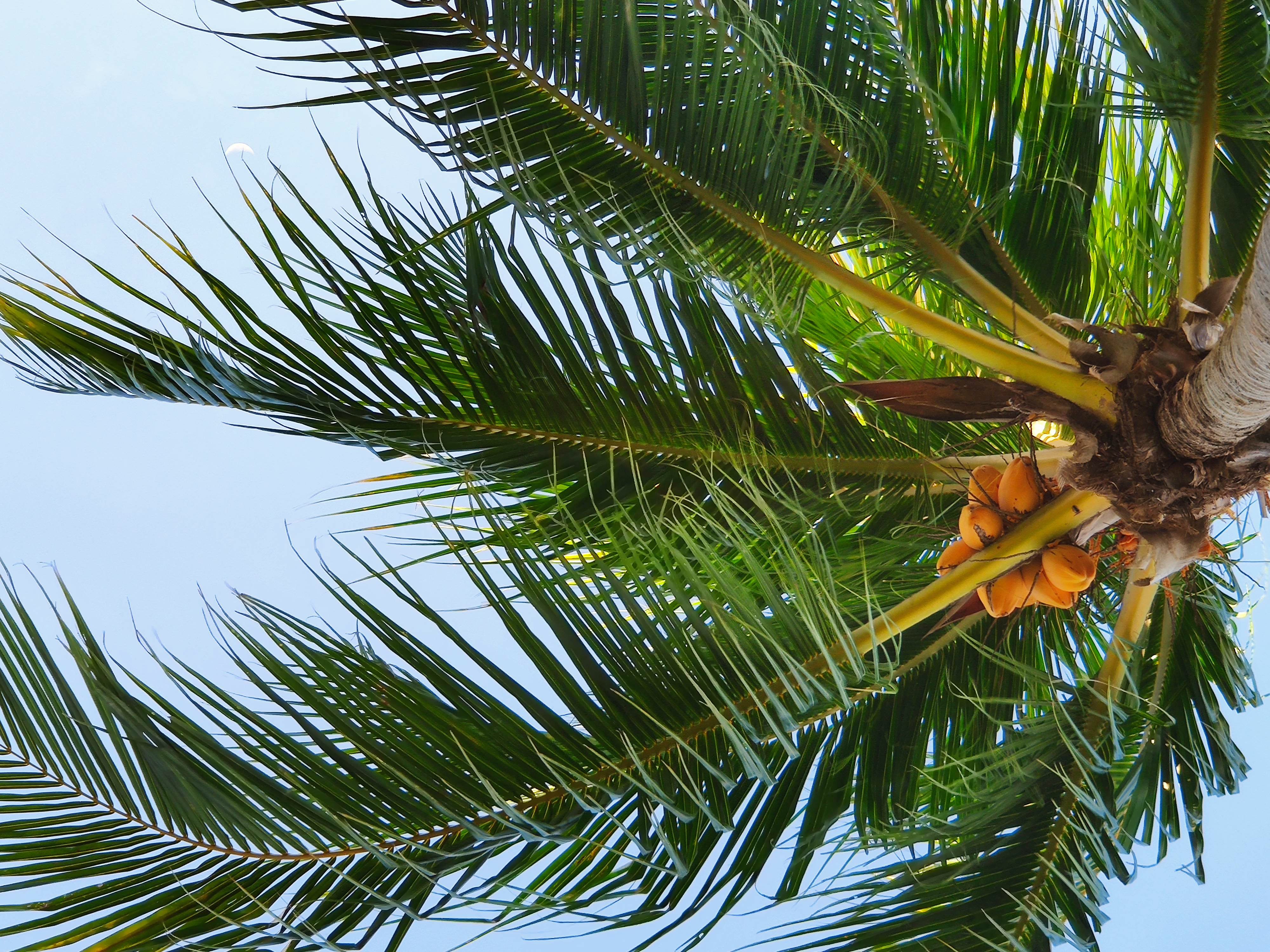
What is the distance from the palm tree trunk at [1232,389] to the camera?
126 centimetres

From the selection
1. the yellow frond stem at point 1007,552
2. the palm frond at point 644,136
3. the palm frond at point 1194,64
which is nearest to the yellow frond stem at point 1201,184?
the palm frond at point 1194,64

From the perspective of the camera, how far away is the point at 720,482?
2006 millimetres

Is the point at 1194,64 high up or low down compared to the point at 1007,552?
up

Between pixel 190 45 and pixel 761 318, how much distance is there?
9022mm

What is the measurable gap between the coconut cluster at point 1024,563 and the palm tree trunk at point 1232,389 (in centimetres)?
25

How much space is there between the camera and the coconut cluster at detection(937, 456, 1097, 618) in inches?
73.9

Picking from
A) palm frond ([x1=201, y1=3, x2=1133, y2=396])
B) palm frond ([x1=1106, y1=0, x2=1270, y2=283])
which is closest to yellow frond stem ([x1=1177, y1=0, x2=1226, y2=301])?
palm frond ([x1=1106, y1=0, x2=1270, y2=283])

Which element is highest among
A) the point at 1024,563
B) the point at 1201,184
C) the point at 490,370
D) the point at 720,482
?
the point at 1201,184

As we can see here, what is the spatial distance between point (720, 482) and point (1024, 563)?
0.55 meters

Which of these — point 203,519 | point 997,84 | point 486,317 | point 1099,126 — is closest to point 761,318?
point 486,317

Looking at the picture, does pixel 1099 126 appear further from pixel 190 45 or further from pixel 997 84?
pixel 190 45

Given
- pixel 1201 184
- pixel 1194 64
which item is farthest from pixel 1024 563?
pixel 1194 64

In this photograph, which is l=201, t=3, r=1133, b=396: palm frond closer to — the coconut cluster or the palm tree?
the palm tree

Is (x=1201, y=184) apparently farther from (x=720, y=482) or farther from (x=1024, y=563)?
(x=720, y=482)
